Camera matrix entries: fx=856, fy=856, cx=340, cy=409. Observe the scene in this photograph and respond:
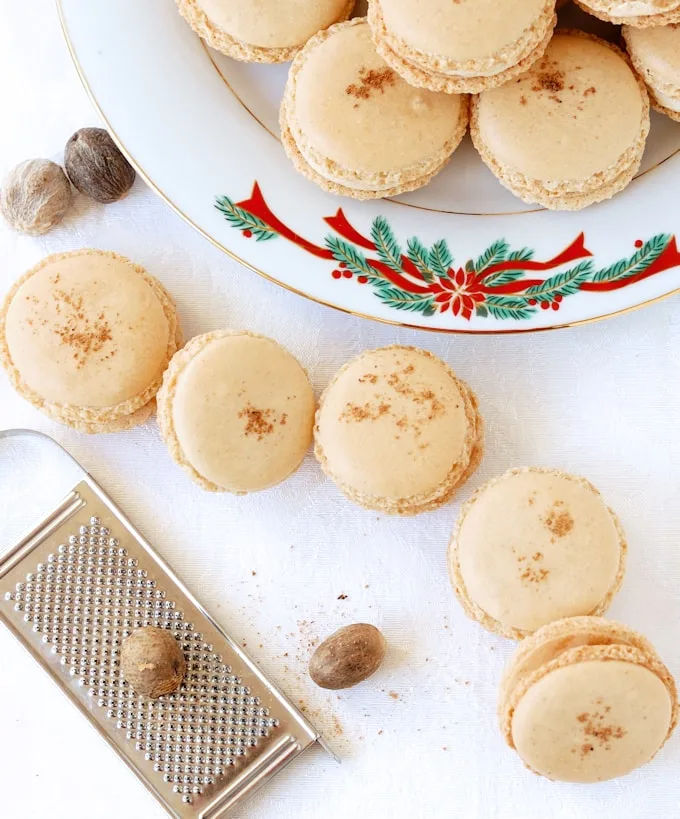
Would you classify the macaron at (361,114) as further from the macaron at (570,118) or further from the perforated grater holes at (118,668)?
the perforated grater holes at (118,668)

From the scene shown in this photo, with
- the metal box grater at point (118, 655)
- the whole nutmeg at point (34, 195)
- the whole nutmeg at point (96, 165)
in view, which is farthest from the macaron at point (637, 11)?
the metal box grater at point (118, 655)

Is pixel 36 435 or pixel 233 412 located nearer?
pixel 233 412

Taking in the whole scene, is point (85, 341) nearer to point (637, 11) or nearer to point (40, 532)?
point (40, 532)

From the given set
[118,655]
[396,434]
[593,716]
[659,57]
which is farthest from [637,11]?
[118,655]

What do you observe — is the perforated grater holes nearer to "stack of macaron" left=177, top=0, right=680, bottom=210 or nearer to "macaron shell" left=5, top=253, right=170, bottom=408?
"macaron shell" left=5, top=253, right=170, bottom=408

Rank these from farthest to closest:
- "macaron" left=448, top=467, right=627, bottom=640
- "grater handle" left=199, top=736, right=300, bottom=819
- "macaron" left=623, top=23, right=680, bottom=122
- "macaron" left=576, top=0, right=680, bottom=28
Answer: "grater handle" left=199, top=736, right=300, bottom=819, "macaron" left=448, top=467, right=627, bottom=640, "macaron" left=623, top=23, right=680, bottom=122, "macaron" left=576, top=0, right=680, bottom=28

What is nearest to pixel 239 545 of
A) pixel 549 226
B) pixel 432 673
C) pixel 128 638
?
pixel 128 638

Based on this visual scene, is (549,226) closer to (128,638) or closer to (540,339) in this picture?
(540,339)

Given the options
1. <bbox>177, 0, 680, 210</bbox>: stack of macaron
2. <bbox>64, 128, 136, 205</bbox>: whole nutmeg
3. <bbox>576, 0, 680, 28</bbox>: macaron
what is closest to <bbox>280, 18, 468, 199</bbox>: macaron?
<bbox>177, 0, 680, 210</bbox>: stack of macaron
